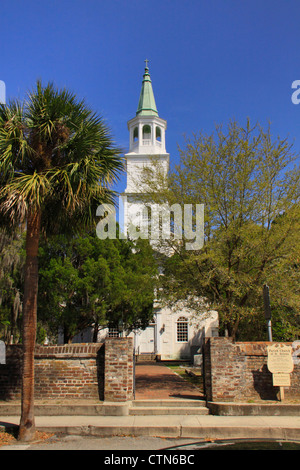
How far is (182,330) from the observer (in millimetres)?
35094

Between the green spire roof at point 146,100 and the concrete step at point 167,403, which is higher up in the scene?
the green spire roof at point 146,100

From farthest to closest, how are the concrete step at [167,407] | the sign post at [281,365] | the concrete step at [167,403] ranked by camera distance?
1. the concrete step at [167,403]
2. the sign post at [281,365]
3. the concrete step at [167,407]

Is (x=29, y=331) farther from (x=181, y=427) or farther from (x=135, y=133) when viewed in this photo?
(x=135, y=133)

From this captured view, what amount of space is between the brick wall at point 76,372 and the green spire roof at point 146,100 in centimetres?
3421

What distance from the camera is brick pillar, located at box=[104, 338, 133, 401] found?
942 cm

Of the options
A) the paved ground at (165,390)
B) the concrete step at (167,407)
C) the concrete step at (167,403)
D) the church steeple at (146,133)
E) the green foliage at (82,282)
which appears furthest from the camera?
the church steeple at (146,133)

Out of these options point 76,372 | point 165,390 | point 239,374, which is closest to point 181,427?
point 239,374

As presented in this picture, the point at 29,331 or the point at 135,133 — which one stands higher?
the point at 135,133

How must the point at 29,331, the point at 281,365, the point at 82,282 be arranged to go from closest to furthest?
the point at 29,331 < the point at 281,365 < the point at 82,282

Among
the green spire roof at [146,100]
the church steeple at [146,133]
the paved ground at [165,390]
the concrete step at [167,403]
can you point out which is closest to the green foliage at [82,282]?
the paved ground at [165,390]

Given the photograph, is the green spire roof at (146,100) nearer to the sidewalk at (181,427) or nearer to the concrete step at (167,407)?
the concrete step at (167,407)

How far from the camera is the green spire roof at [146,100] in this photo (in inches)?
1601

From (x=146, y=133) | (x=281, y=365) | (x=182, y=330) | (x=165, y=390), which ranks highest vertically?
(x=146, y=133)

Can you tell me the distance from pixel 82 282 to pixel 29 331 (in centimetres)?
1108
